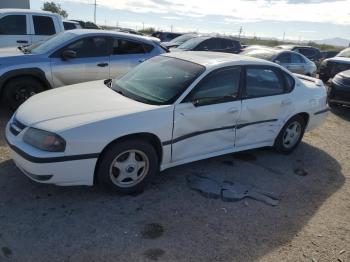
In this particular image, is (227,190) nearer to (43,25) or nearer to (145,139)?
(145,139)

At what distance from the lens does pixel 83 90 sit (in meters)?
4.81

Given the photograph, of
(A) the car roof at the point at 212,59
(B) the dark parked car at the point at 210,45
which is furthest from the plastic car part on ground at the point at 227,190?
(B) the dark parked car at the point at 210,45

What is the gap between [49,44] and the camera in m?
6.91

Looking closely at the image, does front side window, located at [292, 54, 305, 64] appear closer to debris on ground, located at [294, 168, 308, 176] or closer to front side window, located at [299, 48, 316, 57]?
front side window, located at [299, 48, 316, 57]

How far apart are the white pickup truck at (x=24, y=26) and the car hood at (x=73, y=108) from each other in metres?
5.13

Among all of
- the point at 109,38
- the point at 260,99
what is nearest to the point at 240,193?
the point at 260,99

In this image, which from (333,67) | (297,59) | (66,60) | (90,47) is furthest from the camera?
(333,67)

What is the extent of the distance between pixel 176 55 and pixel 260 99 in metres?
1.31

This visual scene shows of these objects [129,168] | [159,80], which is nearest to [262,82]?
[159,80]

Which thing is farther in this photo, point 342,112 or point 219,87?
point 342,112

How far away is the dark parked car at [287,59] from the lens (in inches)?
465

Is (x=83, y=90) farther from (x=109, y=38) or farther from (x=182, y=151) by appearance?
(x=109, y=38)

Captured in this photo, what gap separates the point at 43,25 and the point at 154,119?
657cm

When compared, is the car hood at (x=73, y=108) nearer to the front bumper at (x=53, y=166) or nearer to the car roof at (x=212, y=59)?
the front bumper at (x=53, y=166)
